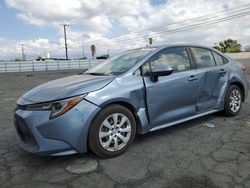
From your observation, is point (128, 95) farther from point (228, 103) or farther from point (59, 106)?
point (228, 103)

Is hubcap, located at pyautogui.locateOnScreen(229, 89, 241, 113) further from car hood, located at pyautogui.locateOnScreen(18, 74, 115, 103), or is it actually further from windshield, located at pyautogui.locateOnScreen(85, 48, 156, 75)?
car hood, located at pyautogui.locateOnScreen(18, 74, 115, 103)

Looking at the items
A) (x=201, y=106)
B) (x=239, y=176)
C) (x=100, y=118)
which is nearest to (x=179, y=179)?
(x=239, y=176)

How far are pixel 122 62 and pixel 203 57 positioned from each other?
1552mm

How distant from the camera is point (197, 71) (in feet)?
14.4

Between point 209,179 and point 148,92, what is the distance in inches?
56.1

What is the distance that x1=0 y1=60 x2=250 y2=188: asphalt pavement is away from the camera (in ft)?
9.22

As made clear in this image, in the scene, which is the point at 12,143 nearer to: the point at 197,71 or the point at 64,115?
the point at 64,115

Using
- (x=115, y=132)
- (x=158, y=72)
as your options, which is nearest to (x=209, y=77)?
(x=158, y=72)

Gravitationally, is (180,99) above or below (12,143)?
above

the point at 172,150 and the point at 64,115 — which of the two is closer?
A: the point at 64,115

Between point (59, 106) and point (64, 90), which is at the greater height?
point (64, 90)

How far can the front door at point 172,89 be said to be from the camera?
12.4 feet

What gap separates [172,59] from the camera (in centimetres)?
422

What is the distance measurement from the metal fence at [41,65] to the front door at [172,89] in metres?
29.2
